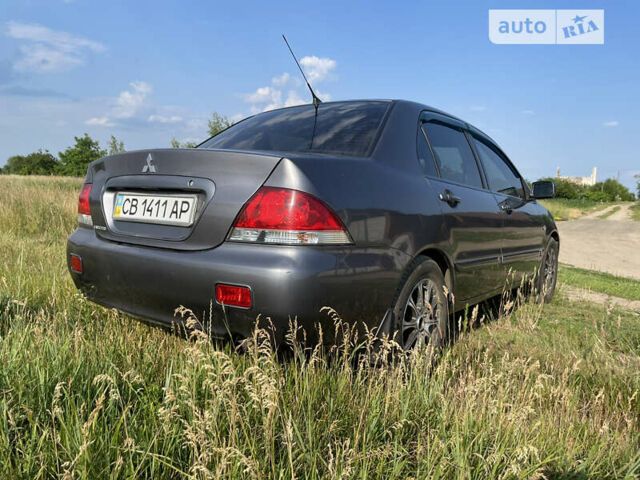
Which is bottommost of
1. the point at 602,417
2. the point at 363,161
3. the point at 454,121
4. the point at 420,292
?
the point at 602,417

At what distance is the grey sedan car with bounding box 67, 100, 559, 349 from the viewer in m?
1.85

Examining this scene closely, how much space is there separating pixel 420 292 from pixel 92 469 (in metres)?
1.71

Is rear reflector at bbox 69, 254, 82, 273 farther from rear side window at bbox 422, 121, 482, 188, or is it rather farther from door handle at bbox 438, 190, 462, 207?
rear side window at bbox 422, 121, 482, 188

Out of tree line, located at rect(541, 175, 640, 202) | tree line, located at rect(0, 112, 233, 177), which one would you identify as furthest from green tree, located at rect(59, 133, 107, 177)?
tree line, located at rect(541, 175, 640, 202)

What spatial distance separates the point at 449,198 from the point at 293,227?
1330mm

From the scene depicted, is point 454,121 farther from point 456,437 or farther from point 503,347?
point 456,437

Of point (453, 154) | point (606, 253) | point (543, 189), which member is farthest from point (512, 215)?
point (606, 253)

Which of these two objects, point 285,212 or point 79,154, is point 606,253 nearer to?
point 285,212

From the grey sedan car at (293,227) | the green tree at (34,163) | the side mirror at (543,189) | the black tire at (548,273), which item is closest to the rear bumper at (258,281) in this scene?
the grey sedan car at (293,227)

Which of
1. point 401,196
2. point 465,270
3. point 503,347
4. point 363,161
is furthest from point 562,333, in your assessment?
point 363,161

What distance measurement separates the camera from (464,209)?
9.80 feet

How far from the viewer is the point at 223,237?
193cm

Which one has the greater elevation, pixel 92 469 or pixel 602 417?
pixel 92 469

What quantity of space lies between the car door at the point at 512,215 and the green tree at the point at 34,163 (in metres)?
92.6
